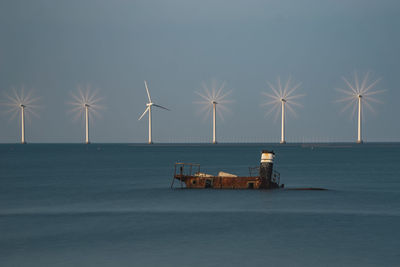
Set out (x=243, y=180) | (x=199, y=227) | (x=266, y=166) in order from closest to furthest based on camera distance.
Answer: (x=199, y=227) → (x=266, y=166) → (x=243, y=180)

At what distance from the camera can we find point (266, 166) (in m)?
71.6

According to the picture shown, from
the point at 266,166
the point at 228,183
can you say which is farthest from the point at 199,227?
the point at 228,183

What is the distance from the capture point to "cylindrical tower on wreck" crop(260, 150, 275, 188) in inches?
2778

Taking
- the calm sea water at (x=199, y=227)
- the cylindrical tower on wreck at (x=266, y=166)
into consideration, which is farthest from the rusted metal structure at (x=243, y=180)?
the calm sea water at (x=199, y=227)

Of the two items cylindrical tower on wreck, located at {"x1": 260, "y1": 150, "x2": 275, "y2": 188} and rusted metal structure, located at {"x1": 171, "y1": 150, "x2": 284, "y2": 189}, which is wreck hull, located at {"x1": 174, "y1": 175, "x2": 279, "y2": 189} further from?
cylindrical tower on wreck, located at {"x1": 260, "y1": 150, "x2": 275, "y2": 188}

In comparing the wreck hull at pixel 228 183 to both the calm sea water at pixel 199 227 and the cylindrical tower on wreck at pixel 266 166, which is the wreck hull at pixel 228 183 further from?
the calm sea water at pixel 199 227

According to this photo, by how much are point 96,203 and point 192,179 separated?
14.9 metres

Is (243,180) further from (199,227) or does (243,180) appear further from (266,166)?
(199,227)

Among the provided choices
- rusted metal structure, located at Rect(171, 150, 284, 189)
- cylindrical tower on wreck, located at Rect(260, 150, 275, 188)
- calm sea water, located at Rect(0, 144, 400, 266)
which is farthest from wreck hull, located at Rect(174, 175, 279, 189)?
calm sea water, located at Rect(0, 144, 400, 266)

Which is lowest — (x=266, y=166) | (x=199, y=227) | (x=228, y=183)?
(x=199, y=227)

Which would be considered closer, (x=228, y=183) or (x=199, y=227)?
(x=199, y=227)

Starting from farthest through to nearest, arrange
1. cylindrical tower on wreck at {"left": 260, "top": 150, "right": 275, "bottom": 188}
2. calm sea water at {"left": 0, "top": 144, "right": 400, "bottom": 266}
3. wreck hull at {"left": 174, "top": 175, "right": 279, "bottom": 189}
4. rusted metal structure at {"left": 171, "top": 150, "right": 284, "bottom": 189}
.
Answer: wreck hull at {"left": 174, "top": 175, "right": 279, "bottom": 189}
rusted metal structure at {"left": 171, "top": 150, "right": 284, "bottom": 189}
cylindrical tower on wreck at {"left": 260, "top": 150, "right": 275, "bottom": 188}
calm sea water at {"left": 0, "top": 144, "right": 400, "bottom": 266}

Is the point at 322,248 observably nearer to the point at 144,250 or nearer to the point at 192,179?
the point at 144,250

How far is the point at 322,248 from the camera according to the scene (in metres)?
39.3
